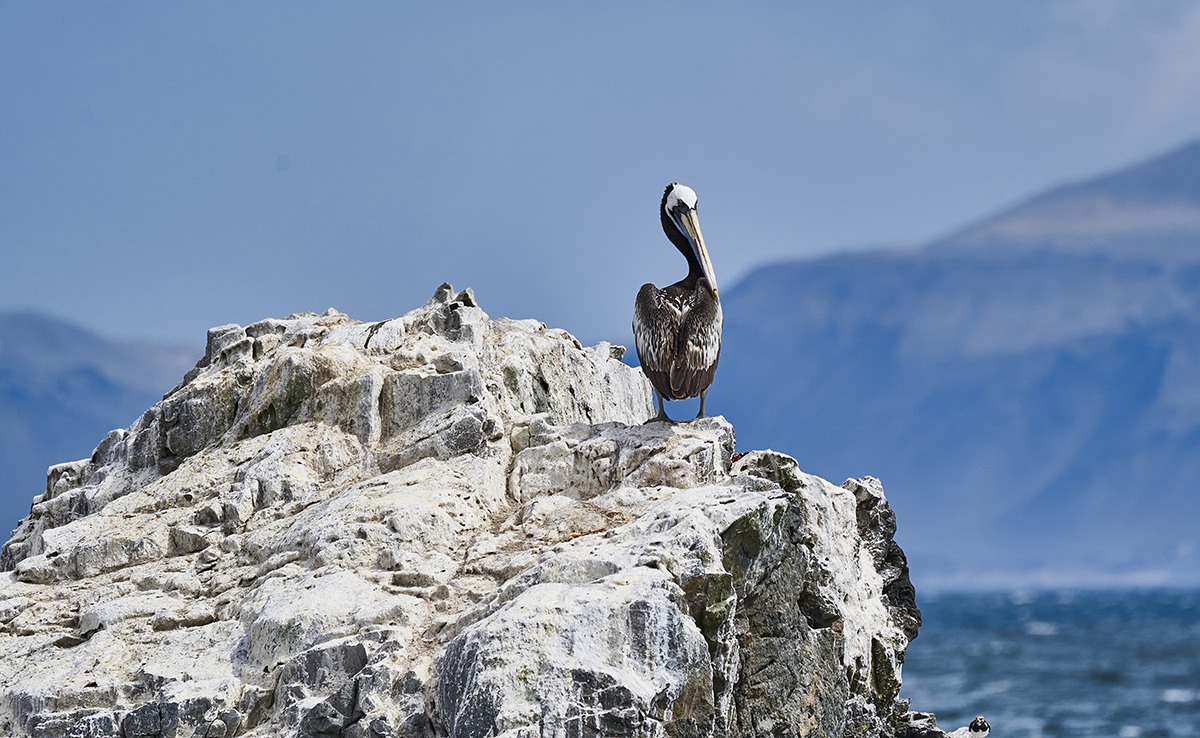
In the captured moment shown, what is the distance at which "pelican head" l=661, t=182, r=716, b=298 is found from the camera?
13445mm

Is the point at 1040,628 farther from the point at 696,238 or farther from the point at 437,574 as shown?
the point at 437,574

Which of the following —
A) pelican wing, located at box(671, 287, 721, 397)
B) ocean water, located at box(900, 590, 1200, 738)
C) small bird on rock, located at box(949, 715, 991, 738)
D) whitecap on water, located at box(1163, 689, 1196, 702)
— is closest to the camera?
pelican wing, located at box(671, 287, 721, 397)

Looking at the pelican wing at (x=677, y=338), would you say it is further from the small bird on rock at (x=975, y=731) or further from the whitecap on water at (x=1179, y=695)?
the whitecap on water at (x=1179, y=695)

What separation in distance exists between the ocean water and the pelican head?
30.8 metres

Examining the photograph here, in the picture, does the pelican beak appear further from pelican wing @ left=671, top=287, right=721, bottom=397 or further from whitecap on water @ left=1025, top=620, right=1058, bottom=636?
whitecap on water @ left=1025, top=620, right=1058, bottom=636

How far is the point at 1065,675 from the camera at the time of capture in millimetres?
60219

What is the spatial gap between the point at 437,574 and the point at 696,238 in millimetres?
5593

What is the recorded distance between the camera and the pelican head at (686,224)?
1345cm

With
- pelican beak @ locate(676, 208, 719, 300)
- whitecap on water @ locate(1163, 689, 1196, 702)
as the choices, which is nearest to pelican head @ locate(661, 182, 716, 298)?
pelican beak @ locate(676, 208, 719, 300)

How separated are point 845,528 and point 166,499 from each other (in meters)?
7.36

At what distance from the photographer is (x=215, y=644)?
31.8 feet

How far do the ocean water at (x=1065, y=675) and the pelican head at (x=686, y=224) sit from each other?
30810 mm

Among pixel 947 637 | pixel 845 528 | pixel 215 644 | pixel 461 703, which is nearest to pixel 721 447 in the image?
pixel 845 528

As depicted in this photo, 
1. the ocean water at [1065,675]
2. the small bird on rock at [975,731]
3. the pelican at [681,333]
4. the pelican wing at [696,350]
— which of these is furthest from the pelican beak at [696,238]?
the ocean water at [1065,675]
